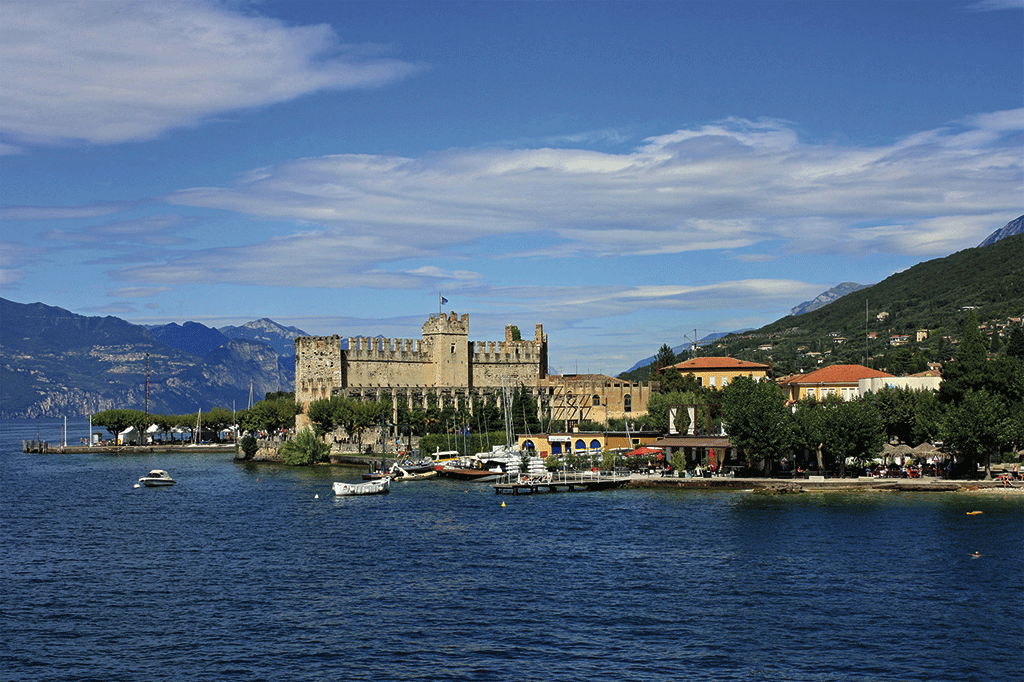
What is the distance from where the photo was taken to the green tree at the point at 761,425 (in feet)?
205

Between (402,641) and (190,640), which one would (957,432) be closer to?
(402,641)

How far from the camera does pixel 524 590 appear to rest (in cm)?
3619

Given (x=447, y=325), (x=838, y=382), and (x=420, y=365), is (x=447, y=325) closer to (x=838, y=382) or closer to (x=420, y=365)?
(x=420, y=365)

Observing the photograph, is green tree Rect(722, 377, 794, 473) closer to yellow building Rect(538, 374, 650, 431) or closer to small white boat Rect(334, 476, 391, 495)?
small white boat Rect(334, 476, 391, 495)

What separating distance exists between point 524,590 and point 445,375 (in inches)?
2237

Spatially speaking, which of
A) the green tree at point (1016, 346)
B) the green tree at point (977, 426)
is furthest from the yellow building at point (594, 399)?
the green tree at point (977, 426)

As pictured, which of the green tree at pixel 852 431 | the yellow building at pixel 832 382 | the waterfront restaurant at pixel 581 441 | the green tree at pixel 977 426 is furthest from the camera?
the yellow building at pixel 832 382

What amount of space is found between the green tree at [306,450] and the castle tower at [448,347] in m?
12.2

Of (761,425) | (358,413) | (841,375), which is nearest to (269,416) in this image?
(358,413)

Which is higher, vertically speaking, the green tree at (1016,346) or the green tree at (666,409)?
the green tree at (1016,346)

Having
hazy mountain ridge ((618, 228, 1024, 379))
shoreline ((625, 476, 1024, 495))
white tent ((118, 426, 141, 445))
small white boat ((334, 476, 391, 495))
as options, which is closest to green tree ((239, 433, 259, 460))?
small white boat ((334, 476, 391, 495))

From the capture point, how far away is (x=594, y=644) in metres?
29.4

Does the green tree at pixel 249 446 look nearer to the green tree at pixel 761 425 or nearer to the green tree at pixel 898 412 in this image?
the green tree at pixel 761 425

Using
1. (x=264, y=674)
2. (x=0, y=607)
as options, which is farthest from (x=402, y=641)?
(x=0, y=607)
